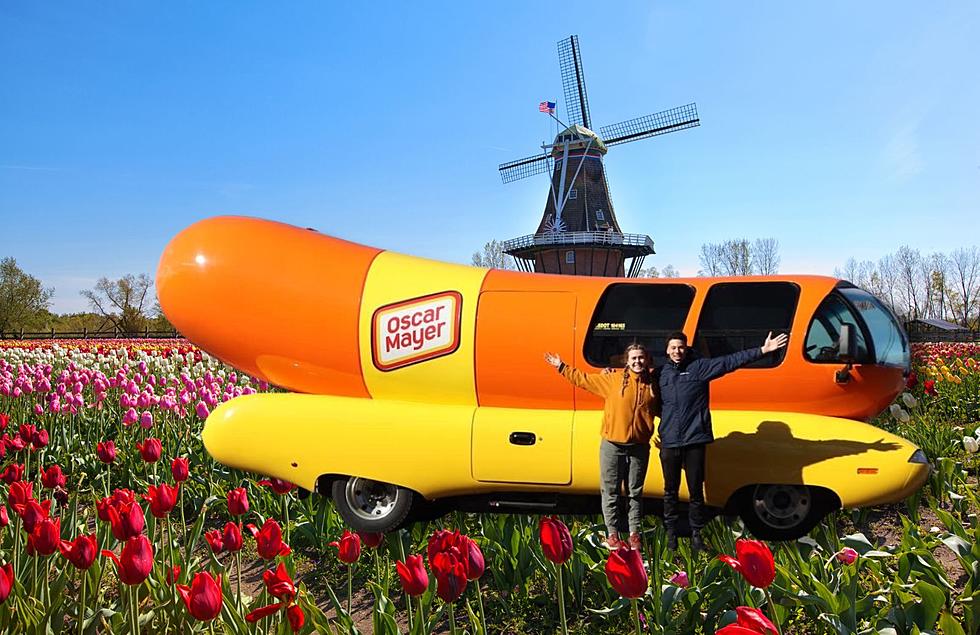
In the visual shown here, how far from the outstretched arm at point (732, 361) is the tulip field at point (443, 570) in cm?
98

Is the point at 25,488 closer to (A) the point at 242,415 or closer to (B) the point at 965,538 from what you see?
(A) the point at 242,415

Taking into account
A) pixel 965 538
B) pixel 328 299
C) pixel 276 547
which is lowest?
A: pixel 965 538

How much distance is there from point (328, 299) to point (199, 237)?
4.36 ft

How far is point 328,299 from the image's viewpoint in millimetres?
5359

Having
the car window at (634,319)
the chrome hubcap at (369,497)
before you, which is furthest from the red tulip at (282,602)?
the car window at (634,319)

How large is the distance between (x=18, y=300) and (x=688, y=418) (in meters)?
53.5

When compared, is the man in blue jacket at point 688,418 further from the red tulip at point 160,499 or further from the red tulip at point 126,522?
the red tulip at point 126,522

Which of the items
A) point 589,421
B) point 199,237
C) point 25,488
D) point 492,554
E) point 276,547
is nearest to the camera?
point 276,547

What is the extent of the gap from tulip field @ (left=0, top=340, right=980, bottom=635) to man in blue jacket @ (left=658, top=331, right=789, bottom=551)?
0.19 metres

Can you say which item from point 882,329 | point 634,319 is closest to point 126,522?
point 634,319

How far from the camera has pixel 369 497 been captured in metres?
5.26

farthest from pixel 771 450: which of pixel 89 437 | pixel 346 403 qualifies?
pixel 89 437

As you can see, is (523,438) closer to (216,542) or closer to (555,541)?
(216,542)

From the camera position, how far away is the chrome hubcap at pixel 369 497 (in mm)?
5195
